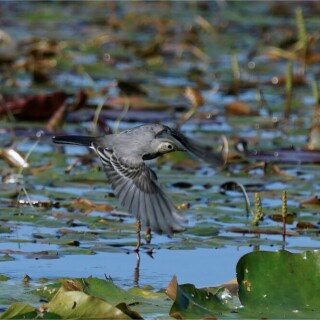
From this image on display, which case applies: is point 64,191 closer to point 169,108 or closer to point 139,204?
point 139,204

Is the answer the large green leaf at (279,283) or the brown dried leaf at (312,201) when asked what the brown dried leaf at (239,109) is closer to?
the brown dried leaf at (312,201)

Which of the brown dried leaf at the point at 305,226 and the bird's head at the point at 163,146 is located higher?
the bird's head at the point at 163,146

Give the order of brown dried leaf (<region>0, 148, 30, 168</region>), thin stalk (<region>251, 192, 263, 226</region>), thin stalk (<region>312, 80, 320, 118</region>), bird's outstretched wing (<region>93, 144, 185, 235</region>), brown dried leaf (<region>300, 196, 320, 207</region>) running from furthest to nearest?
thin stalk (<region>312, 80, 320, 118</region>) → brown dried leaf (<region>0, 148, 30, 168</region>) → brown dried leaf (<region>300, 196, 320, 207</region>) → thin stalk (<region>251, 192, 263, 226</region>) → bird's outstretched wing (<region>93, 144, 185, 235</region>)

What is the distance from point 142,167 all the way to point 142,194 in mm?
142

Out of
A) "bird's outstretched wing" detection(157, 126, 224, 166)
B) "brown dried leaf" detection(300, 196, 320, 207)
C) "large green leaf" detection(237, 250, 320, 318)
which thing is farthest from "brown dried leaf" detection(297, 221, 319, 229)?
"large green leaf" detection(237, 250, 320, 318)

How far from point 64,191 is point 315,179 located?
158 cm

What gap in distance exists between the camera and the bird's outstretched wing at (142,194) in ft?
13.5

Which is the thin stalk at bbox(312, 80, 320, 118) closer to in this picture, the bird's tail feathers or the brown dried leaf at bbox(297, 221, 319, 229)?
the brown dried leaf at bbox(297, 221, 319, 229)

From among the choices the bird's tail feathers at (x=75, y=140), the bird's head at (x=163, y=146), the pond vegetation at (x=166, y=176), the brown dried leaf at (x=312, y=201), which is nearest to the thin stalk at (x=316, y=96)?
the pond vegetation at (x=166, y=176)

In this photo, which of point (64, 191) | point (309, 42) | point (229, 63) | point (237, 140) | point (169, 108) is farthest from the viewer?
point (229, 63)

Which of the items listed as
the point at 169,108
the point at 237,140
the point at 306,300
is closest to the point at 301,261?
the point at 306,300

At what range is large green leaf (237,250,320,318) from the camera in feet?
12.5

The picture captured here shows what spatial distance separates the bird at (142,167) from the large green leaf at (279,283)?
34 centimetres

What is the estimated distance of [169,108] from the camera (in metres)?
8.61
